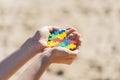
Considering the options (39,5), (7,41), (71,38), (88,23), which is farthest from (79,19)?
(71,38)

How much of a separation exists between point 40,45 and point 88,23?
182 cm

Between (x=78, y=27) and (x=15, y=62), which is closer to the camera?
(x=15, y=62)

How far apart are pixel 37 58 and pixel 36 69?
0.17 ft

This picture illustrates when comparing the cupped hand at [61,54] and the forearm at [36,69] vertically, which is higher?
the cupped hand at [61,54]

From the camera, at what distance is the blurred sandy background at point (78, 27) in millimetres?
3158

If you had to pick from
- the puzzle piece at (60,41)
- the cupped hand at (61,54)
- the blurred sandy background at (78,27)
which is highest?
the blurred sandy background at (78,27)

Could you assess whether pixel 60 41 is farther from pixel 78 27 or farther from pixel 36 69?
pixel 78 27

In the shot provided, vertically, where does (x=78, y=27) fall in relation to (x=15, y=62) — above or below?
above

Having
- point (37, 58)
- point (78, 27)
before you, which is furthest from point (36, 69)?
point (78, 27)

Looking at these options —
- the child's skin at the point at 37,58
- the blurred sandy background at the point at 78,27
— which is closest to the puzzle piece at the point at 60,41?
the child's skin at the point at 37,58

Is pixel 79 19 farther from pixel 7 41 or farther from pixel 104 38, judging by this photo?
pixel 7 41

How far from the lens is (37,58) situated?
157 cm

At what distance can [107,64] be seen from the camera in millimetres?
3209

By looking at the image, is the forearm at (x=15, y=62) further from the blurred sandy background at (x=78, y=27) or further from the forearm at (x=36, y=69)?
the blurred sandy background at (x=78, y=27)
